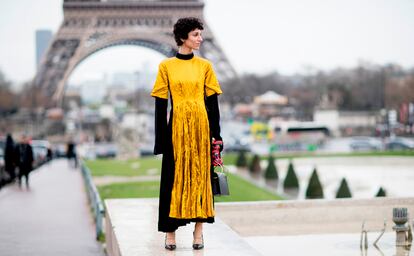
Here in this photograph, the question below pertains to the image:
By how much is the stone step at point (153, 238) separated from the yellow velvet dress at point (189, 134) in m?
0.27

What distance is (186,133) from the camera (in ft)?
19.2

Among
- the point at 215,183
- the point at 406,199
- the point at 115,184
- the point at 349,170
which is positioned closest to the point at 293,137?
the point at 349,170

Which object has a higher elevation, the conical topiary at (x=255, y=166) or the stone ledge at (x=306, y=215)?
the stone ledge at (x=306, y=215)

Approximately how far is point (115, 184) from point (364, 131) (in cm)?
4843

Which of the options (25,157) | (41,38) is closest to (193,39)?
(25,157)

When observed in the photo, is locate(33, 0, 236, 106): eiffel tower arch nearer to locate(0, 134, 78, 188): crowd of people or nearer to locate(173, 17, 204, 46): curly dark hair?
locate(0, 134, 78, 188): crowd of people

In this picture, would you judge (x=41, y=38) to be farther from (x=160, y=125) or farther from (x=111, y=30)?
(x=160, y=125)

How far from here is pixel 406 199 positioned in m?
10.4

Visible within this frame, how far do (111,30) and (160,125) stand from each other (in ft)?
155

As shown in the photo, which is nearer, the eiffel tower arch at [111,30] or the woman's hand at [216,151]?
the woman's hand at [216,151]

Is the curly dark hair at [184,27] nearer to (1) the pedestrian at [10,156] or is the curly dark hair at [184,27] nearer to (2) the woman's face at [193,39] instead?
(2) the woman's face at [193,39]

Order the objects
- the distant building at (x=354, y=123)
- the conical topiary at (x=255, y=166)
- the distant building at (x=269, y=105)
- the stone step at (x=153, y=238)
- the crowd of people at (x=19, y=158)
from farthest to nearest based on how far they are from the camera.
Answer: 1. the distant building at (x=269, y=105)
2. the distant building at (x=354, y=123)
3. the conical topiary at (x=255, y=166)
4. the crowd of people at (x=19, y=158)
5. the stone step at (x=153, y=238)

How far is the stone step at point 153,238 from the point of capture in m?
5.84

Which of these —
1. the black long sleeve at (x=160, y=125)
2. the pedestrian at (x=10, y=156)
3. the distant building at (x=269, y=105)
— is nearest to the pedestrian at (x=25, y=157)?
the pedestrian at (x=10, y=156)
